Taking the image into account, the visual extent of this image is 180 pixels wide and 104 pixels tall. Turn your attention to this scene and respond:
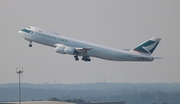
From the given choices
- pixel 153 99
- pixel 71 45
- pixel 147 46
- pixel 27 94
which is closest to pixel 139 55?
pixel 147 46

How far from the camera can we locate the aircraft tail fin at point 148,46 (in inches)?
5404

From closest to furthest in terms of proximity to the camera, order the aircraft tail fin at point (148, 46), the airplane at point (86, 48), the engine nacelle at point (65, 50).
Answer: the airplane at point (86, 48)
the aircraft tail fin at point (148, 46)
the engine nacelle at point (65, 50)

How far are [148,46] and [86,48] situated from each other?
11.1 metres

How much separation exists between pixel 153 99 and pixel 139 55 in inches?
1743

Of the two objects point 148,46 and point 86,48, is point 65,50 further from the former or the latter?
point 148,46

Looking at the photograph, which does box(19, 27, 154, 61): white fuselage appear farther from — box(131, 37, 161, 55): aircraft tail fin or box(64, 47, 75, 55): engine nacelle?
box(131, 37, 161, 55): aircraft tail fin

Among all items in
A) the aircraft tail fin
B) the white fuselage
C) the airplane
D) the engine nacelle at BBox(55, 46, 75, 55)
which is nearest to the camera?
the white fuselage

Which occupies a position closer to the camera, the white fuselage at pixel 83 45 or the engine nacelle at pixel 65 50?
the white fuselage at pixel 83 45

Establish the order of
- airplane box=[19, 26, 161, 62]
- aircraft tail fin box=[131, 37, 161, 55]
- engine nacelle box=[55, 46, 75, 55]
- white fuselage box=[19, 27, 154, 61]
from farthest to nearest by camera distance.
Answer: engine nacelle box=[55, 46, 75, 55], aircraft tail fin box=[131, 37, 161, 55], airplane box=[19, 26, 161, 62], white fuselage box=[19, 27, 154, 61]

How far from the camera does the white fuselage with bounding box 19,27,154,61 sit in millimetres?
136250

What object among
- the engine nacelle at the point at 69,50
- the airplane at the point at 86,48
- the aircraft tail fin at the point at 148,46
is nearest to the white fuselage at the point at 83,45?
the airplane at the point at 86,48

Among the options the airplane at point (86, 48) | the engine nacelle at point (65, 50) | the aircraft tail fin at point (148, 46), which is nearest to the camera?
the airplane at point (86, 48)

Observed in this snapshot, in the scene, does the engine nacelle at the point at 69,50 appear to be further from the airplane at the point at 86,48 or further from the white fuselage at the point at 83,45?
the white fuselage at the point at 83,45

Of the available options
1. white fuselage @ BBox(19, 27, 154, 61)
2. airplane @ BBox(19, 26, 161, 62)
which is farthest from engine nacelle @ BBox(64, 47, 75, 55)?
white fuselage @ BBox(19, 27, 154, 61)
